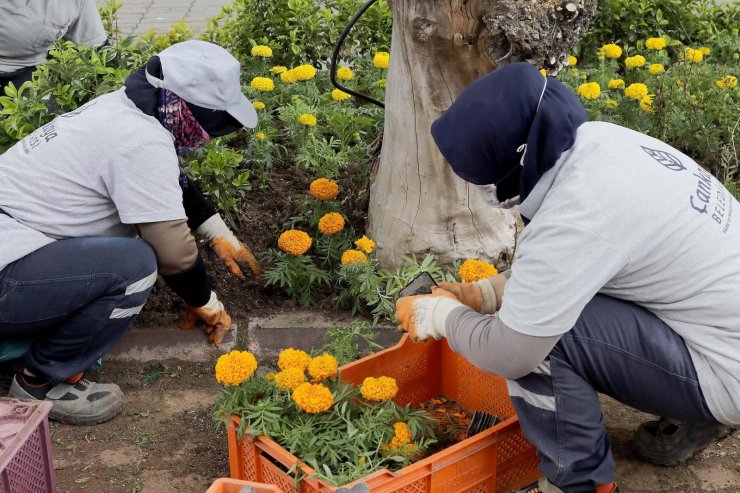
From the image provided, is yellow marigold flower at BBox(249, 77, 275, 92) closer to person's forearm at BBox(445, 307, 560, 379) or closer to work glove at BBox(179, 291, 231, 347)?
work glove at BBox(179, 291, 231, 347)

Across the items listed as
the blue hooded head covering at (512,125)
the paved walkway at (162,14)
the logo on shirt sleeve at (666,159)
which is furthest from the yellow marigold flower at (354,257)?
the paved walkway at (162,14)

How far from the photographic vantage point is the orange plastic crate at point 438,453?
2635mm

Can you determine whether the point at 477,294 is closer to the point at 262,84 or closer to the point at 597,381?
the point at 597,381

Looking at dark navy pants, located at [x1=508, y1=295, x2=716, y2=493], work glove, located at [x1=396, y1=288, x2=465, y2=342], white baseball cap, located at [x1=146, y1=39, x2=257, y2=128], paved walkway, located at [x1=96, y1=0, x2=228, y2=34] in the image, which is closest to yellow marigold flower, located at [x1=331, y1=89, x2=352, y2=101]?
white baseball cap, located at [x1=146, y1=39, x2=257, y2=128]

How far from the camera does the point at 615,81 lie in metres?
4.73

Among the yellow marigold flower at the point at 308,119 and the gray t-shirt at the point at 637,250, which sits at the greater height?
the gray t-shirt at the point at 637,250

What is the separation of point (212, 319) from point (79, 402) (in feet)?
1.94

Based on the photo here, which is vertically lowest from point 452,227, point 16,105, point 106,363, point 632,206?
point 106,363

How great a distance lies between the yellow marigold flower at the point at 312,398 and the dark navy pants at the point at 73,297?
832 mm

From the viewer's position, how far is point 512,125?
2473 mm

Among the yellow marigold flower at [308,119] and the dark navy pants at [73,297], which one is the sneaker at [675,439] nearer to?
the dark navy pants at [73,297]

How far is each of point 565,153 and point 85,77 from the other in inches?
91.2

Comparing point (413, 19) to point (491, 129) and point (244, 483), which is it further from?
point (244, 483)

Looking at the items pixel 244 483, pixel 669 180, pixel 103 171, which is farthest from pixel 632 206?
pixel 103 171
